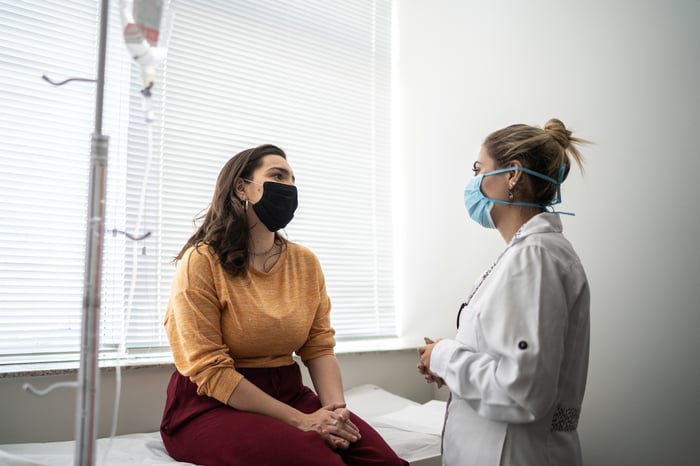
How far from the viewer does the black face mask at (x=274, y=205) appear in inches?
70.6

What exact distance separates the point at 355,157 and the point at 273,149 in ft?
3.87

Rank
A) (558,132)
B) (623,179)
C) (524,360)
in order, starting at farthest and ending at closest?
(623,179), (558,132), (524,360)

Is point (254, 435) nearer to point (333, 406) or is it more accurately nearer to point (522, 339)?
point (333, 406)

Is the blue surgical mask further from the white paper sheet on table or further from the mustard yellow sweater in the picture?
the white paper sheet on table

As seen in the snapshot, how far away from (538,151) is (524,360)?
2.04ft

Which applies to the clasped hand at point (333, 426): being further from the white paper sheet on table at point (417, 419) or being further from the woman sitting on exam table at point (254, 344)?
the white paper sheet on table at point (417, 419)

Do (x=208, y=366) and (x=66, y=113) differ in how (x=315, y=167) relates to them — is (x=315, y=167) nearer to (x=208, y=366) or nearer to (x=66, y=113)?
(x=66, y=113)

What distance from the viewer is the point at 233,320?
5.33 feet

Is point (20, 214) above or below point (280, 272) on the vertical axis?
above

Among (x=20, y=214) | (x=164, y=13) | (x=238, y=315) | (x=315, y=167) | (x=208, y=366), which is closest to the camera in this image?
(x=164, y=13)

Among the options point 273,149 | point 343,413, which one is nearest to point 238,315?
point 343,413

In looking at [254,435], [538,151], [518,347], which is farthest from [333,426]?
[538,151]

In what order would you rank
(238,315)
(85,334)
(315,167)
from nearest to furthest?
1. (85,334)
2. (238,315)
3. (315,167)

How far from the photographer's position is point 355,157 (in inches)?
120
